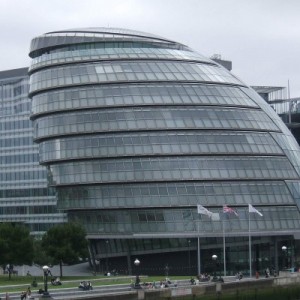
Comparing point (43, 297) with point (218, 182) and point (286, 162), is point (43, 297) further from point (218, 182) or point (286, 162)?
point (286, 162)

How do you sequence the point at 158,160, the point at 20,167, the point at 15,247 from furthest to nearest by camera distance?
1. the point at 20,167
2. the point at 158,160
3. the point at 15,247

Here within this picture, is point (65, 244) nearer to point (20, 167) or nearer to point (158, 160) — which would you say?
point (158, 160)

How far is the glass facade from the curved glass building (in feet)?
68.2

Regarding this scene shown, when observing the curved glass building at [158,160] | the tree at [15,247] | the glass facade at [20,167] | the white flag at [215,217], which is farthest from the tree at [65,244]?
the glass facade at [20,167]

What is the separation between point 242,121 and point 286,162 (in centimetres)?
638

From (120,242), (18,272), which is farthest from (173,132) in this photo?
(18,272)

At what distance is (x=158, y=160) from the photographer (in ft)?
344

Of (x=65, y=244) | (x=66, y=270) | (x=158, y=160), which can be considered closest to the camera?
(x=65, y=244)

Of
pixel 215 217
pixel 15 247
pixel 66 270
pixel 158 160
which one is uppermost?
pixel 158 160

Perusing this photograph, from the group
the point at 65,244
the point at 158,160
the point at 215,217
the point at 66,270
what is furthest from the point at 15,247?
the point at 215,217

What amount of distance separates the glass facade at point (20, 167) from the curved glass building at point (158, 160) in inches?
818

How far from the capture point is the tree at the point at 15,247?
9425 centimetres

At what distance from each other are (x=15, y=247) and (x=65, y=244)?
5077 mm

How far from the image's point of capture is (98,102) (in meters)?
106
